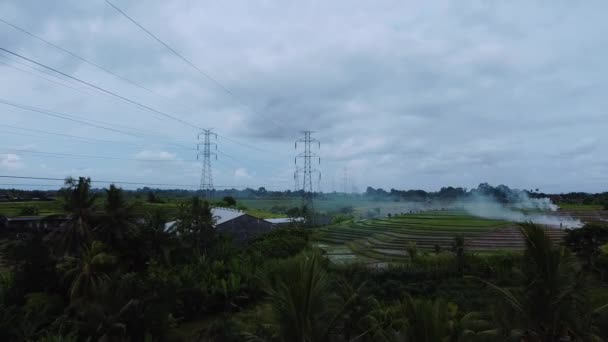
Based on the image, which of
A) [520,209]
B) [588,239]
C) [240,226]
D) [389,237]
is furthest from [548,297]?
[520,209]

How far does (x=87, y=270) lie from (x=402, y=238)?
3827cm

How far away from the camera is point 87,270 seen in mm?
20734

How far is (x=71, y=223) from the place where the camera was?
2428 centimetres

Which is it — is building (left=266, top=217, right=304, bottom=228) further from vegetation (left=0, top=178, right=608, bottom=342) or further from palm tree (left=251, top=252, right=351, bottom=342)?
palm tree (left=251, top=252, right=351, bottom=342)

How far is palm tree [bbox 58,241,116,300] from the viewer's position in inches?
Result: 801

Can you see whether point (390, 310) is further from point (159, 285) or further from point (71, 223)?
point (71, 223)

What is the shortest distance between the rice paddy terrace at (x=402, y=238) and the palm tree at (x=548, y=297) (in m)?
31.0

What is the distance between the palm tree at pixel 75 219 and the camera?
23.8 meters

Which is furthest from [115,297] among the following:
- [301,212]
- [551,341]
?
[301,212]

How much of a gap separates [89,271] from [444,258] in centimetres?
2377

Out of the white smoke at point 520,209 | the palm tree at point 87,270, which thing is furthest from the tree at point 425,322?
the white smoke at point 520,209

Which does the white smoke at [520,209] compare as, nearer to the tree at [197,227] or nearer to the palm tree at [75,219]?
the tree at [197,227]

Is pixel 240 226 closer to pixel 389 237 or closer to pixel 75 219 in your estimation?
pixel 75 219

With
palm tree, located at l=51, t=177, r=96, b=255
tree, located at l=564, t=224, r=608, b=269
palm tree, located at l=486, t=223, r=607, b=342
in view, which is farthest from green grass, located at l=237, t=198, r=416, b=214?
palm tree, located at l=486, t=223, r=607, b=342
